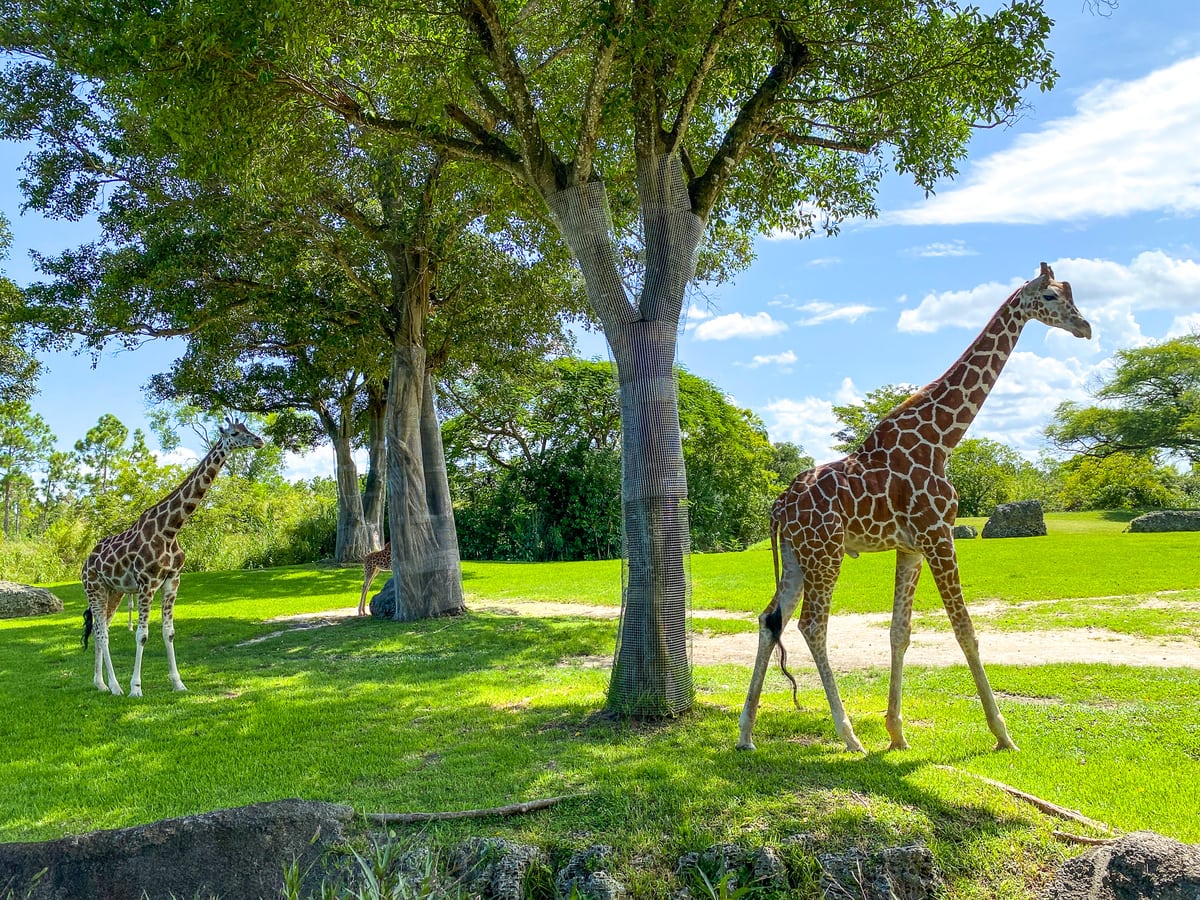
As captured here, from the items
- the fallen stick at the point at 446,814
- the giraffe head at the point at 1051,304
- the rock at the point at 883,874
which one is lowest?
the rock at the point at 883,874

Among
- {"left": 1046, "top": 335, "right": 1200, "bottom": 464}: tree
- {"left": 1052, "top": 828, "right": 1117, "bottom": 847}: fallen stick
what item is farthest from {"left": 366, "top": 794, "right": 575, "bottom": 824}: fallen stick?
{"left": 1046, "top": 335, "right": 1200, "bottom": 464}: tree

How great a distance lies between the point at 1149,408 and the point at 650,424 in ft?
149

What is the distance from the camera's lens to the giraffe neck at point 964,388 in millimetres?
6461

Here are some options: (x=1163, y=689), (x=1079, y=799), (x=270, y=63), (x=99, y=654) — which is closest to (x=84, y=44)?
(x=270, y=63)

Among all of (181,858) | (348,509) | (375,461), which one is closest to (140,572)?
(181,858)

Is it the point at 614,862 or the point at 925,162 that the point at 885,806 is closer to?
the point at 614,862

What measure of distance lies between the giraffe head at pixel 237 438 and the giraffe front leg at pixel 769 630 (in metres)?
6.91

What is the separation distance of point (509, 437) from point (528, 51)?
23.0m

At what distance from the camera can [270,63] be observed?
810 cm

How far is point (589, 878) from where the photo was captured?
438cm

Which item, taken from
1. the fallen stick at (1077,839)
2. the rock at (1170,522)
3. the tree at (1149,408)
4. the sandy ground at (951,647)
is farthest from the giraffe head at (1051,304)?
the tree at (1149,408)

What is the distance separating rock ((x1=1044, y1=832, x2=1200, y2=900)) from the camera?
400 cm

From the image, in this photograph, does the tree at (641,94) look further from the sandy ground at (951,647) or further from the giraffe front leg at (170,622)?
the giraffe front leg at (170,622)

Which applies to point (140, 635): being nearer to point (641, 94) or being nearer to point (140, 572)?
point (140, 572)
